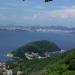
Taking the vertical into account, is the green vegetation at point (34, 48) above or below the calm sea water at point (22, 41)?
above

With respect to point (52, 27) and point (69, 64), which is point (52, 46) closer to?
point (69, 64)

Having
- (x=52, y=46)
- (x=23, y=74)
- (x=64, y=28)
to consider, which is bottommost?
(x=64, y=28)

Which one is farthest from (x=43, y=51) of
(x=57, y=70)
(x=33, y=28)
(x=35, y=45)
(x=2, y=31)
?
(x=33, y=28)

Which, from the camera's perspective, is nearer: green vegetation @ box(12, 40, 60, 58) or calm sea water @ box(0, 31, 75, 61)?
green vegetation @ box(12, 40, 60, 58)

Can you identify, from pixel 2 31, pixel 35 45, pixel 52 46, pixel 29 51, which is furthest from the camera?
pixel 2 31

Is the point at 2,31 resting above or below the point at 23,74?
below

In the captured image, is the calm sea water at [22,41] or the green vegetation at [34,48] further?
the calm sea water at [22,41]

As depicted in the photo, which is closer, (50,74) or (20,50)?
(50,74)

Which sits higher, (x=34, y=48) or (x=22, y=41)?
A: (x=34, y=48)

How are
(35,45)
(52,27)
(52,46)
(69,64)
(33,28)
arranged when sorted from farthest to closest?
(52,27), (33,28), (52,46), (35,45), (69,64)

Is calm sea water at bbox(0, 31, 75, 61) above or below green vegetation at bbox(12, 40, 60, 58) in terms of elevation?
below

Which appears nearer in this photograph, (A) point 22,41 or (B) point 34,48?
(B) point 34,48
